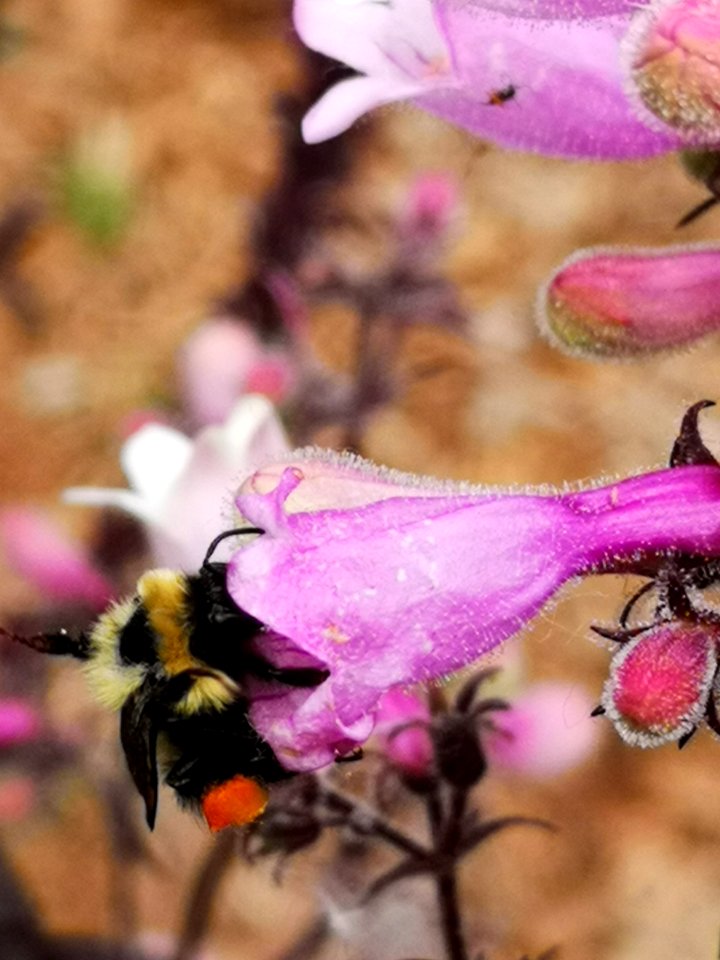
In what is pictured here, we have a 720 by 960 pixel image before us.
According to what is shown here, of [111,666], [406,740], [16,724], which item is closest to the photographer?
[111,666]

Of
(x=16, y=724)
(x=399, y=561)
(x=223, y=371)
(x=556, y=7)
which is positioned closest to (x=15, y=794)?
(x=16, y=724)

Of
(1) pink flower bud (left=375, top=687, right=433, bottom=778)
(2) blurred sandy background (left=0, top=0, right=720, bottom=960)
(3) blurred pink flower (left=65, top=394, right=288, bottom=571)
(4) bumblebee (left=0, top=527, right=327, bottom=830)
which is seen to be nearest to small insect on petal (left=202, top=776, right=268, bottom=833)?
(4) bumblebee (left=0, top=527, right=327, bottom=830)

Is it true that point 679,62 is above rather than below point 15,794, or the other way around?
above

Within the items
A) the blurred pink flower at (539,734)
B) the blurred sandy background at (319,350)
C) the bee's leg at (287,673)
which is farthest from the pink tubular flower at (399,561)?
the blurred sandy background at (319,350)

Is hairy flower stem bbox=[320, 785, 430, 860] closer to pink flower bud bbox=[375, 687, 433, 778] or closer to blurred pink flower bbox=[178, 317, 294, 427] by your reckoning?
pink flower bud bbox=[375, 687, 433, 778]

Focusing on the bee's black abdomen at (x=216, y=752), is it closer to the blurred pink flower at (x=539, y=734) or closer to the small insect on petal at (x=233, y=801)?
the small insect on petal at (x=233, y=801)

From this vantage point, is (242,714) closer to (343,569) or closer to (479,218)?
(343,569)

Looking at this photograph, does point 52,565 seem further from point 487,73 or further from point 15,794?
point 487,73
